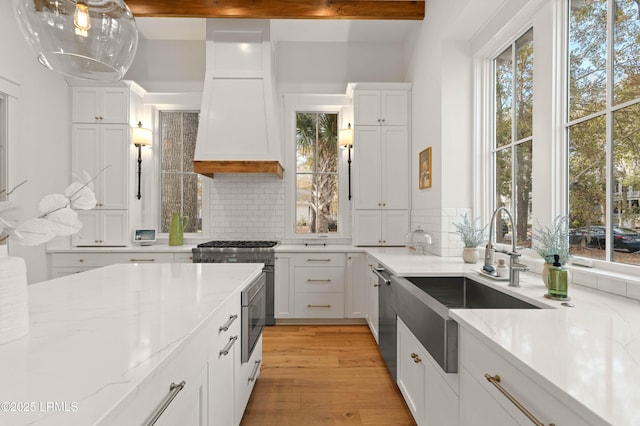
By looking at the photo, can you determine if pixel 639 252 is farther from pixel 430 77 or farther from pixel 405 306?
pixel 430 77

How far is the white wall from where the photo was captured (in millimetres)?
3230

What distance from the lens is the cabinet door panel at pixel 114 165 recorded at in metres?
3.91

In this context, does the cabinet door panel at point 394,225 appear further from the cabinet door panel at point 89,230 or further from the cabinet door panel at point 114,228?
the cabinet door panel at point 89,230

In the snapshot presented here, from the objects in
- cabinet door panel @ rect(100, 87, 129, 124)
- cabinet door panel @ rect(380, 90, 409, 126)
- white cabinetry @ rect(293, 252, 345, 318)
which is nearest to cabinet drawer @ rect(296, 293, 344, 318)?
white cabinetry @ rect(293, 252, 345, 318)

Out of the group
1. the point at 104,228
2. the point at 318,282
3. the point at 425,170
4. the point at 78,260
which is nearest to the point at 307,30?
the point at 425,170

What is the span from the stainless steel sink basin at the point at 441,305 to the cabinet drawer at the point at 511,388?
6 centimetres

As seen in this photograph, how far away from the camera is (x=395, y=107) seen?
3.90 m

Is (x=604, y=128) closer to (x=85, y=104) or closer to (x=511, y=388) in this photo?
(x=511, y=388)

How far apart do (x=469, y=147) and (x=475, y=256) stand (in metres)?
1.05

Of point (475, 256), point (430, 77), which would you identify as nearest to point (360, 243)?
point (475, 256)

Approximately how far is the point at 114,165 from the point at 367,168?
297 centimetres

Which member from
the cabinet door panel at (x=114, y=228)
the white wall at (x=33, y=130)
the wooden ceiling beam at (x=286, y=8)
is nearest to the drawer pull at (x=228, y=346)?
the white wall at (x=33, y=130)

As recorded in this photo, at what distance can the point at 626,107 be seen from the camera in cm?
160

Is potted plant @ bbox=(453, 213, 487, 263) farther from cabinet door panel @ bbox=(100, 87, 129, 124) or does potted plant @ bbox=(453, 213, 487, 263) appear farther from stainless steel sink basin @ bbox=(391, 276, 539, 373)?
cabinet door panel @ bbox=(100, 87, 129, 124)
